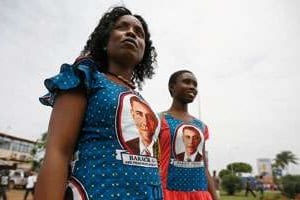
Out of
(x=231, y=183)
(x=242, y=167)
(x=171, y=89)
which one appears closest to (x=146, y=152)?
(x=171, y=89)

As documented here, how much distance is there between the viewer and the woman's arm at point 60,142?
1309 mm

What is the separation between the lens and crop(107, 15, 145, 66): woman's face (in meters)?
2.02

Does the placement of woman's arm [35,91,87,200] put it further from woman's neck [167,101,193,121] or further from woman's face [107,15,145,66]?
woman's neck [167,101,193,121]

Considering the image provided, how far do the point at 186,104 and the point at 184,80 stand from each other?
334mm

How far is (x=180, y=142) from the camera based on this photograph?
12.1ft

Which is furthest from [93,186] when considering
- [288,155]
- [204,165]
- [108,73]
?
[288,155]

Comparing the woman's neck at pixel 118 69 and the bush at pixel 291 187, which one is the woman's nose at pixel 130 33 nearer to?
the woman's neck at pixel 118 69

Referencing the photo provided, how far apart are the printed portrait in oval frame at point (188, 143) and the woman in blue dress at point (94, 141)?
1862 millimetres

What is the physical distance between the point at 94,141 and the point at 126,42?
78cm

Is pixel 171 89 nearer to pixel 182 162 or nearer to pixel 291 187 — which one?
pixel 182 162

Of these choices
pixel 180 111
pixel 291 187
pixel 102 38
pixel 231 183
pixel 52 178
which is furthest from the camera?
pixel 231 183

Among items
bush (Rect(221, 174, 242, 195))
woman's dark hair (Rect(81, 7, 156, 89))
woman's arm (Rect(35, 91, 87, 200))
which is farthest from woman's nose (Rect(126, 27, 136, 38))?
bush (Rect(221, 174, 242, 195))

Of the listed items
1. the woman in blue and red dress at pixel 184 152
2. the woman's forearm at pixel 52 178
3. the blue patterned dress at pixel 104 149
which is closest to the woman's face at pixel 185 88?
the woman in blue and red dress at pixel 184 152

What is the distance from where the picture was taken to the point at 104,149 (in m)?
1.47
